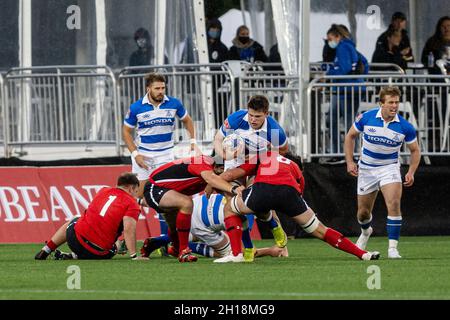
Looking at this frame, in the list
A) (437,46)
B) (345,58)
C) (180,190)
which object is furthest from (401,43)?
(180,190)

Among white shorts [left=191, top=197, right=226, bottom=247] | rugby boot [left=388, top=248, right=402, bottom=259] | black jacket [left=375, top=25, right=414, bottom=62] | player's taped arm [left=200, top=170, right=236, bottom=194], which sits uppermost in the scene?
black jacket [left=375, top=25, right=414, bottom=62]

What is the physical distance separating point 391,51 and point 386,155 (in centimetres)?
588

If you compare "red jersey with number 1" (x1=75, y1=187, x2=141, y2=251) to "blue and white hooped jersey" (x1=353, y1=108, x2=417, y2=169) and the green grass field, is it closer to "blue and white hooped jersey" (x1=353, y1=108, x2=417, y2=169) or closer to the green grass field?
the green grass field

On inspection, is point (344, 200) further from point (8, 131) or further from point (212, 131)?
point (8, 131)

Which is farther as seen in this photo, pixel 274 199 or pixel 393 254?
pixel 393 254

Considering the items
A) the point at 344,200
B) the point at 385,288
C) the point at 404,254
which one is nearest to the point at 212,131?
the point at 344,200

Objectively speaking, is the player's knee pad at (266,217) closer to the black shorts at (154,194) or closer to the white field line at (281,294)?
the black shorts at (154,194)

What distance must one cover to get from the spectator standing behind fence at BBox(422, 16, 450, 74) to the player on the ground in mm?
6265

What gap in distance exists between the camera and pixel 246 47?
22984 millimetres

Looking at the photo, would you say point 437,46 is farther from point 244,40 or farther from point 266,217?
point 266,217

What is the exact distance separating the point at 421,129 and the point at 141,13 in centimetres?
510

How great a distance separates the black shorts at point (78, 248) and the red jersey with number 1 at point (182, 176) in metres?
0.96

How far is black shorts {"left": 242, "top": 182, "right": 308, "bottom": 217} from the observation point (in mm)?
14312

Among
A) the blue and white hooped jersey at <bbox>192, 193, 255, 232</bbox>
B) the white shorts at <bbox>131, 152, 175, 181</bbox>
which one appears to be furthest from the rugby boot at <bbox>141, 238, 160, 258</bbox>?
the white shorts at <bbox>131, 152, 175, 181</bbox>
